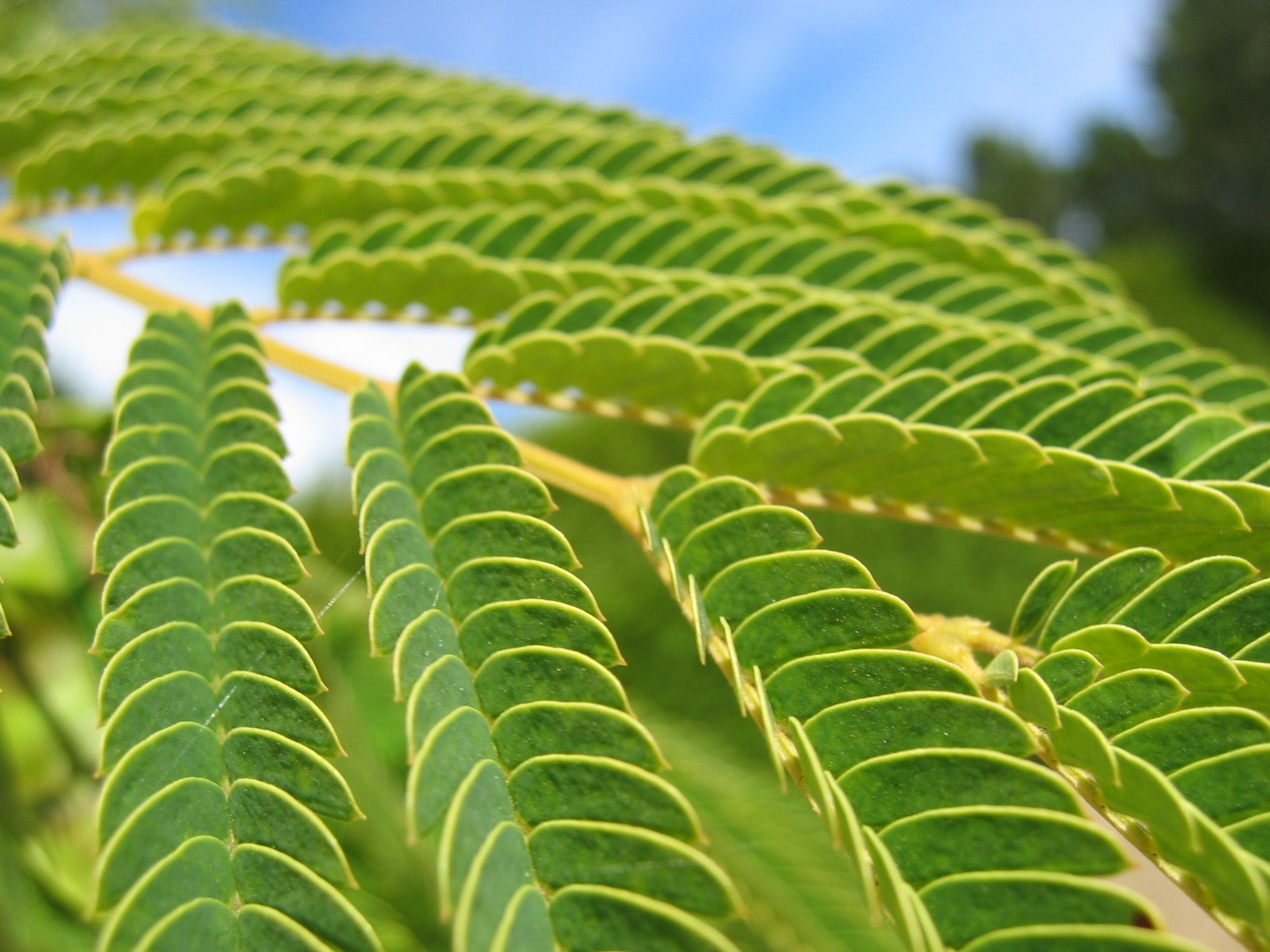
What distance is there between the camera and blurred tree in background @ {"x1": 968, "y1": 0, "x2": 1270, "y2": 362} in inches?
574

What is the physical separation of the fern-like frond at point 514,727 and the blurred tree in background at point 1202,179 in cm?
1467

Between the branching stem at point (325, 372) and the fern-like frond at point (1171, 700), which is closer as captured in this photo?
the fern-like frond at point (1171, 700)

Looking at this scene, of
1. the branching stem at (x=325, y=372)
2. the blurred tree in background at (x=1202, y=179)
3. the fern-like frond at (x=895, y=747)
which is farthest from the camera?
the blurred tree in background at (x=1202, y=179)

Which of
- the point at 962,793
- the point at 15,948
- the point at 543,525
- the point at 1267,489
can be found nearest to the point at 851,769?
the point at 962,793

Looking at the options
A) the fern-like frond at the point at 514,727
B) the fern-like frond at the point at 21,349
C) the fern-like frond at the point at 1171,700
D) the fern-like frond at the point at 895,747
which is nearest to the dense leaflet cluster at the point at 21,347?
the fern-like frond at the point at 21,349

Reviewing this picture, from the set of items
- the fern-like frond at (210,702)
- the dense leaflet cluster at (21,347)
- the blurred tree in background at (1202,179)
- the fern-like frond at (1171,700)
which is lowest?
the fern-like frond at (1171,700)

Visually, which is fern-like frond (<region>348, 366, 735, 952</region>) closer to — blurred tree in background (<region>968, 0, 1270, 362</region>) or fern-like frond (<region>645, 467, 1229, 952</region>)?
fern-like frond (<region>645, 467, 1229, 952</region>)

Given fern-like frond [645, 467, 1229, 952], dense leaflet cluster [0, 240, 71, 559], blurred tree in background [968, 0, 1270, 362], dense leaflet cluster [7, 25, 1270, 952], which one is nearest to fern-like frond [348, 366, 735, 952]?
dense leaflet cluster [7, 25, 1270, 952]

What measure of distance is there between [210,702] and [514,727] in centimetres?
27

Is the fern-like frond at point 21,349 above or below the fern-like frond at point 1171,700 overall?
above

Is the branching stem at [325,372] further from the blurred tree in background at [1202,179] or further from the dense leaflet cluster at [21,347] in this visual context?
the blurred tree in background at [1202,179]

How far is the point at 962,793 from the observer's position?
2.11 ft

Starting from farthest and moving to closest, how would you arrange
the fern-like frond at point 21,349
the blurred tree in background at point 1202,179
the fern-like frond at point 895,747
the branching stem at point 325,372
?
the blurred tree in background at point 1202,179
the branching stem at point 325,372
the fern-like frond at point 21,349
the fern-like frond at point 895,747

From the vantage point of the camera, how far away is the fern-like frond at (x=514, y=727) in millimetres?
590
